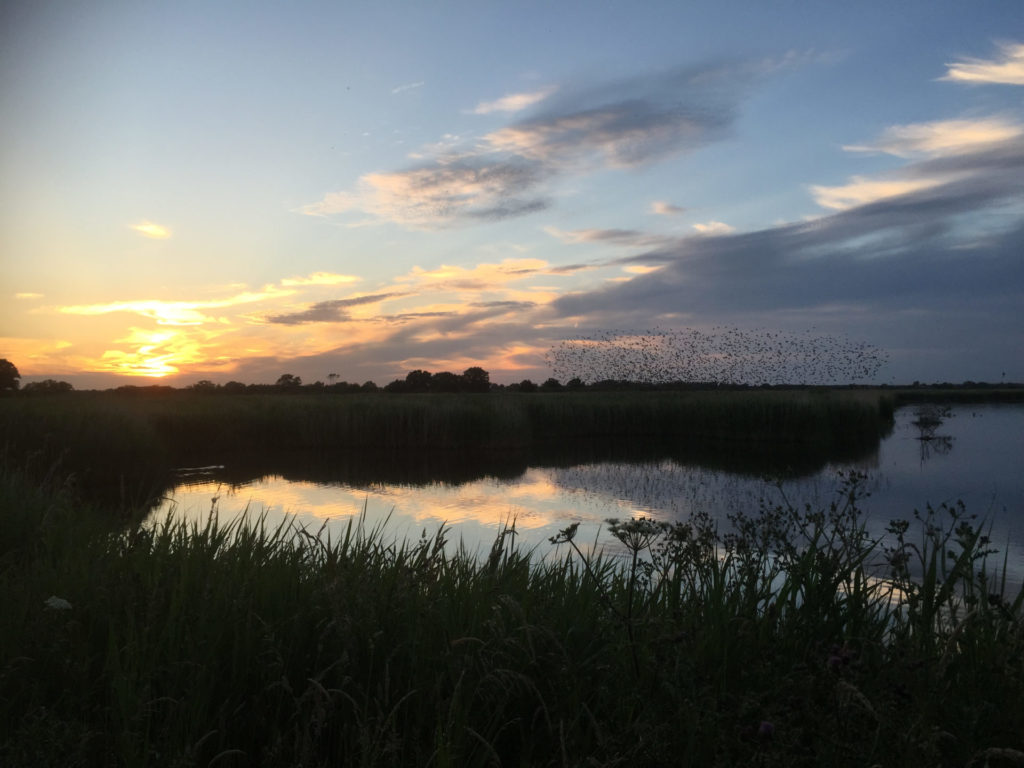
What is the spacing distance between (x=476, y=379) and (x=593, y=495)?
→ 39436 millimetres

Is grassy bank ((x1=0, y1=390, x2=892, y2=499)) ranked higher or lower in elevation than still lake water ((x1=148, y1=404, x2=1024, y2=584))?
higher

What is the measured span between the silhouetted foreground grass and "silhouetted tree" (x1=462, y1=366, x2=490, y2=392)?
4643 cm

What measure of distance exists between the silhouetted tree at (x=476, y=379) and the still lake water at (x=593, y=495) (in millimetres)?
33196

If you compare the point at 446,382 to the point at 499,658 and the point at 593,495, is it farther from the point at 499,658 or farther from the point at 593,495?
the point at 499,658

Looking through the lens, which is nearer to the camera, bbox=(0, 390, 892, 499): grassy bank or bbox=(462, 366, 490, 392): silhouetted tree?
bbox=(0, 390, 892, 499): grassy bank

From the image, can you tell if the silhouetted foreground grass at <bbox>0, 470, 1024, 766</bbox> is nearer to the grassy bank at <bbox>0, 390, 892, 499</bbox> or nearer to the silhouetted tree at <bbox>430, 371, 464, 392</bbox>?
the grassy bank at <bbox>0, 390, 892, 499</bbox>

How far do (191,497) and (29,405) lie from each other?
5616mm

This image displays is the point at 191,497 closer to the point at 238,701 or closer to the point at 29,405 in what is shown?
the point at 29,405

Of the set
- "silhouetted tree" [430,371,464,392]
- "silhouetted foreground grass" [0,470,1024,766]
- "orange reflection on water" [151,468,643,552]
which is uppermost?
"silhouetted tree" [430,371,464,392]

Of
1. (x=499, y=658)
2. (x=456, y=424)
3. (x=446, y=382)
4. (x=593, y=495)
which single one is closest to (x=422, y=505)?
A: (x=593, y=495)

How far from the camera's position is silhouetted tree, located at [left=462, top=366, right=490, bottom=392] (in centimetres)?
5038

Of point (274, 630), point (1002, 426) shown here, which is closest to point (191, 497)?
point (274, 630)

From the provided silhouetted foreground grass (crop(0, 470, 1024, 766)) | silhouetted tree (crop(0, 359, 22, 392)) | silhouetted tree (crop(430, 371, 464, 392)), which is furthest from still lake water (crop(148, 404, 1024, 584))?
silhouetted tree (crop(430, 371, 464, 392))

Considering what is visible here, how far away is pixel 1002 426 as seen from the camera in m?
27.3
